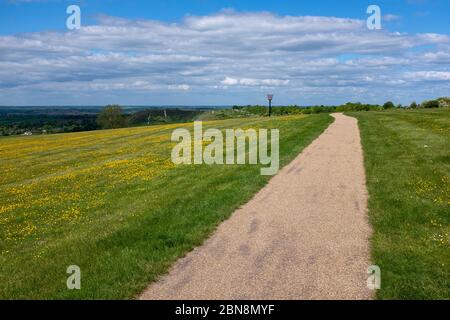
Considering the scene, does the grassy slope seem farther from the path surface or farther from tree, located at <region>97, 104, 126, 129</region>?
tree, located at <region>97, 104, 126, 129</region>

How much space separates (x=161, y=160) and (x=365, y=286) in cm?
1756

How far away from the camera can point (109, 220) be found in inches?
462

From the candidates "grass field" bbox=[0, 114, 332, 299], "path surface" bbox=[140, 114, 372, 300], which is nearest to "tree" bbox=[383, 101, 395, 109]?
"grass field" bbox=[0, 114, 332, 299]

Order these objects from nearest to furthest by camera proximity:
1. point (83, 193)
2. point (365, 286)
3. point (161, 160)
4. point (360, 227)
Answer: point (365, 286) → point (360, 227) → point (83, 193) → point (161, 160)

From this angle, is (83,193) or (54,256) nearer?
(54,256)

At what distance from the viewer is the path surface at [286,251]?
23.3ft

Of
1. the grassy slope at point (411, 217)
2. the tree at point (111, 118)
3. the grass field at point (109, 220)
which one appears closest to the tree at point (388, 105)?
the grassy slope at point (411, 217)

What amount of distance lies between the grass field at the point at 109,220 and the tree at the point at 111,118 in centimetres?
10117

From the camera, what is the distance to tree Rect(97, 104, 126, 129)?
4739 inches

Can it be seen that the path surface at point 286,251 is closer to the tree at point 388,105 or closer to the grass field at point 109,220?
the grass field at point 109,220

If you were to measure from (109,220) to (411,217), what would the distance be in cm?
810

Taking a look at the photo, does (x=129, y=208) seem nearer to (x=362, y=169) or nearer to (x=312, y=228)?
(x=312, y=228)
